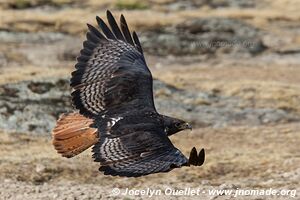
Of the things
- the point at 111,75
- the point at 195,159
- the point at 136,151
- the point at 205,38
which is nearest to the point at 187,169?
the point at 111,75

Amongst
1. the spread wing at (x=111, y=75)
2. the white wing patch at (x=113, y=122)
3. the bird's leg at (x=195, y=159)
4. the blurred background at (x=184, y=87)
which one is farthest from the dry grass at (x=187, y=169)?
the bird's leg at (x=195, y=159)

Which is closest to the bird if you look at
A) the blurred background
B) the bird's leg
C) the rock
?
the bird's leg

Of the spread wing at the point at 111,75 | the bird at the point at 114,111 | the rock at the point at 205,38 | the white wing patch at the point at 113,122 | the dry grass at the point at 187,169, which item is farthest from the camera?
the rock at the point at 205,38

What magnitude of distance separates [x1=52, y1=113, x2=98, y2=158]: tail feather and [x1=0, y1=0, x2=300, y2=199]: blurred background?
6.38 ft

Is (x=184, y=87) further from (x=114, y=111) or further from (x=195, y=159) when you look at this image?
(x=195, y=159)

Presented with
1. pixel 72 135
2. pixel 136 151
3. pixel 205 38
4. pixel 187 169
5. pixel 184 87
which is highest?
pixel 136 151

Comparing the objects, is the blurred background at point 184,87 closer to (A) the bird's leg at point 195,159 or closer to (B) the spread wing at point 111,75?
(B) the spread wing at point 111,75

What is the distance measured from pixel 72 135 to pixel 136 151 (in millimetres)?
1281

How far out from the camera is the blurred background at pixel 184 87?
15.0m

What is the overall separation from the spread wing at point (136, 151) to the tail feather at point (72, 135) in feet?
0.76

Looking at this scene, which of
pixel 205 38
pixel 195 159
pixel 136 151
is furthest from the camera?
pixel 205 38

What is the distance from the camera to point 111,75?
11922 mm

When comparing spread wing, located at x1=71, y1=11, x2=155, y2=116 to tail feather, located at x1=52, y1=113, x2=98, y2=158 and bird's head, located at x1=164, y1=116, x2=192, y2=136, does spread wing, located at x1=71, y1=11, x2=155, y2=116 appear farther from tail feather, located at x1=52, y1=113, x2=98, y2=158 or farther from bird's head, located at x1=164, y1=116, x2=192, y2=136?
bird's head, located at x1=164, y1=116, x2=192, y2=136

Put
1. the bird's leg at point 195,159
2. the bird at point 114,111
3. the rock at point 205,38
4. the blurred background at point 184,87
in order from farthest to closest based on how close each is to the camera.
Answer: the rock at point 205,38 < the blurred background at point 184,87 < the bird at point 114,111 < the bird's leg at point 195,159
